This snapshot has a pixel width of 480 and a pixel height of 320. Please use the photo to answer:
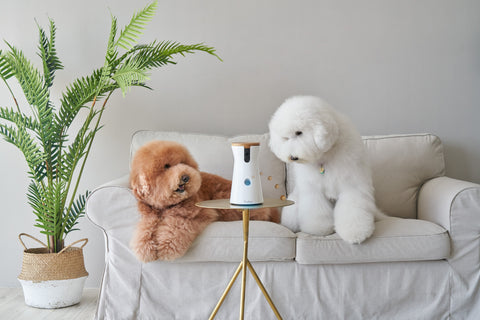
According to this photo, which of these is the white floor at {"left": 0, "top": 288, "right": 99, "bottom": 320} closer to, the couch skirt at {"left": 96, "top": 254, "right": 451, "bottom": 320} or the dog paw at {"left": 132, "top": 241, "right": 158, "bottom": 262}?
the couch skirt at {"left": 96, "top": 254, "right": 451, "bottom": 320}

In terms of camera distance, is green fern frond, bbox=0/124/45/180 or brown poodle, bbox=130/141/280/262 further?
green fern frond, bbox=0/124/45/180

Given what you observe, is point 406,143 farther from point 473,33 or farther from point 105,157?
point 105,157

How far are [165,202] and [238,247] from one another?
1.20ft

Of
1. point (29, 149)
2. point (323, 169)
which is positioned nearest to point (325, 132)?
point (323, 169)

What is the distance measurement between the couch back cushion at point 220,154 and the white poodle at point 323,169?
0.29 metres

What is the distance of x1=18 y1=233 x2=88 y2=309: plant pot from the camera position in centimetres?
248

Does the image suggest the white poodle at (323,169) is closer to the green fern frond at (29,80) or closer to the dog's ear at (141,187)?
the dog's ear at (141,187)

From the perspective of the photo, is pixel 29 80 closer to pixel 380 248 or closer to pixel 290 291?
pixel 290 291

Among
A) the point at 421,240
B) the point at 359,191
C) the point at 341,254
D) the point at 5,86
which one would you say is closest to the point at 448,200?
the point at 421,240

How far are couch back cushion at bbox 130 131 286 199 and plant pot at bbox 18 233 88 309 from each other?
635 mm

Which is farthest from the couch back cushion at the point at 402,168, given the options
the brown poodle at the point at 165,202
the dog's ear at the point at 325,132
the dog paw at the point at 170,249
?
the dog paw at the point at 170,249

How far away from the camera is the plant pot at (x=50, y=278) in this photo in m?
2.48

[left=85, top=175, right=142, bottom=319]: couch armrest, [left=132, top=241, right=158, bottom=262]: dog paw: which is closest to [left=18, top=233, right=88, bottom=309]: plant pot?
[left=85, top=175, right=142, bottom=319]: couch armrest

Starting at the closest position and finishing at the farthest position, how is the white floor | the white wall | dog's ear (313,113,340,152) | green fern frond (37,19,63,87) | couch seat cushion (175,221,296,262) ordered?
1. dog's ear (313,113,340,152)
2. couch seat cushion (175,221,296,262)
3. the white floor
4. green fern frond (37,19,63,87)
5. the white wall
